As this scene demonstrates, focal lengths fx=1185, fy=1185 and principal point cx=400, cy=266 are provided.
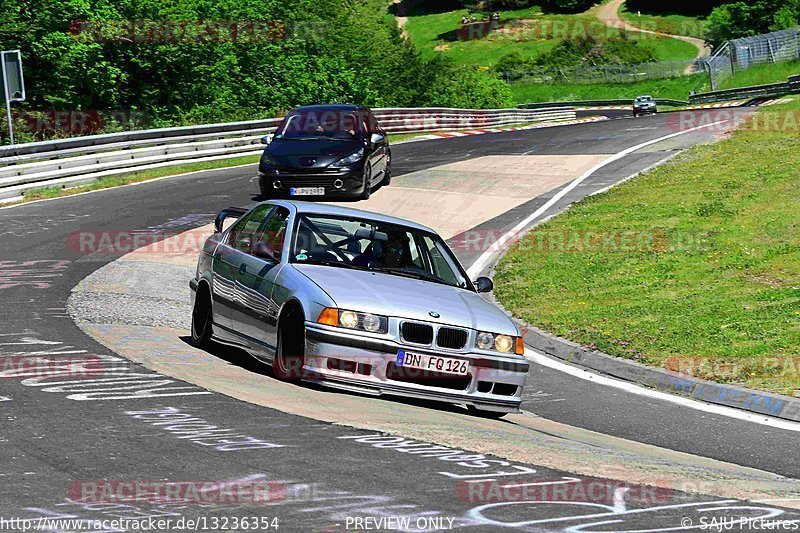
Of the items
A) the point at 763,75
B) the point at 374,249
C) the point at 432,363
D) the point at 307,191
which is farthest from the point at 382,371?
the point at 763,75

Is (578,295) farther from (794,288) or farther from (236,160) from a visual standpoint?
(236,160)

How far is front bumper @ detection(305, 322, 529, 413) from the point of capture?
892 cm

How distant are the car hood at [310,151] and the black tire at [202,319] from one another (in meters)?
10.4

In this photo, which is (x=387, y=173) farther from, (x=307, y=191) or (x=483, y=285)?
(x=483, y=285)

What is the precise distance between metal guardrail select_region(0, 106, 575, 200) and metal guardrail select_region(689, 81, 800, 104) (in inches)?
1019

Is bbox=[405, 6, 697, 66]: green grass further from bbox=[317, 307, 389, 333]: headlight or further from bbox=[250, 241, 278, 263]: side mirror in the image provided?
bbox=[317, 307, 389, 333]: headlight

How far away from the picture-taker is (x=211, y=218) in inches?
829

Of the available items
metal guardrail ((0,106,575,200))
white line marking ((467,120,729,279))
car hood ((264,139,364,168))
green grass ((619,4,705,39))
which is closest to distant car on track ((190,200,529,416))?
white line marking ((467,120,729,279))

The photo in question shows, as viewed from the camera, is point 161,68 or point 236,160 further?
point 161,68

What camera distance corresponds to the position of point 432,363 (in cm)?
905

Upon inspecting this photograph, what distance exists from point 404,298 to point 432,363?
1.92 feet

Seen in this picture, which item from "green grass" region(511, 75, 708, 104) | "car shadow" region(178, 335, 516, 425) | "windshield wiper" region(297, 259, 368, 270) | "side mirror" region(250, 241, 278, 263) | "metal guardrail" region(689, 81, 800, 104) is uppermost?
"side mirror" region(250, 241, 278, 263)

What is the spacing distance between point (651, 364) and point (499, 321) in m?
2.78

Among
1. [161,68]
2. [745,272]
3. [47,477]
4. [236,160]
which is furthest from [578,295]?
[161,68]
